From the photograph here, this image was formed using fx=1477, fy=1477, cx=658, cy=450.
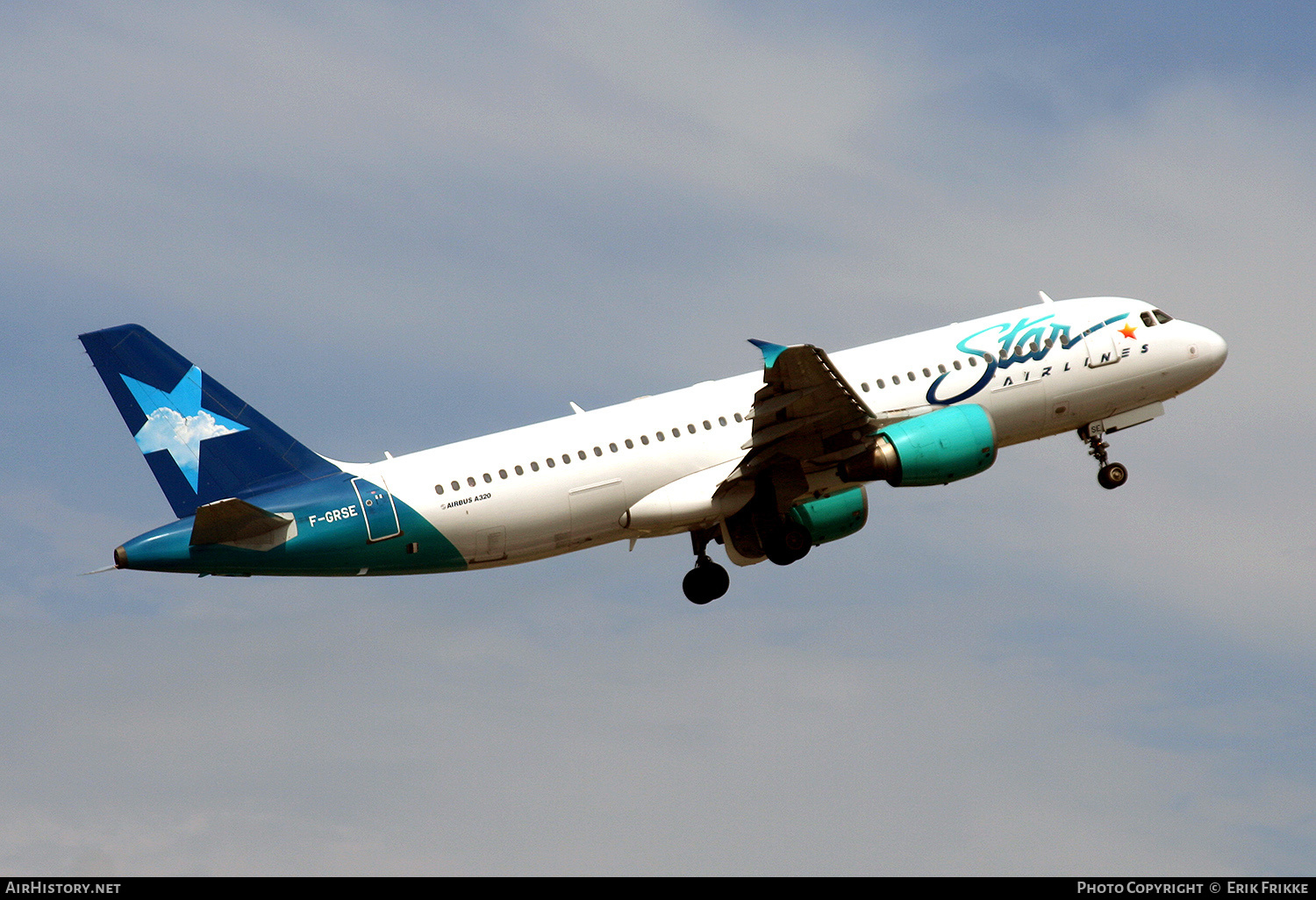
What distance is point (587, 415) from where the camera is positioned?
130ft

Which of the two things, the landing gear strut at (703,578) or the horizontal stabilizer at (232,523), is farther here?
the landing gear strut at (703,578)

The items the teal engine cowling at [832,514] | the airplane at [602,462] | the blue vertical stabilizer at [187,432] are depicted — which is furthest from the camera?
the teal engine cowling at [832,514]

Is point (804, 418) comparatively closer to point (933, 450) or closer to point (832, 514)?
point (933, 450)

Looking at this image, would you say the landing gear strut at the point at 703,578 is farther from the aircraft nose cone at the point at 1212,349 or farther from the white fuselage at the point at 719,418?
the aircraft nose cone at the point at 1212,349

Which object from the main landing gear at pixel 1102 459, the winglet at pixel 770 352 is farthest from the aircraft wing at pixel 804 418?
the main landing gear at pixel 1102 459

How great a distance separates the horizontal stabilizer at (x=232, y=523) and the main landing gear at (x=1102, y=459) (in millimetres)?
23369

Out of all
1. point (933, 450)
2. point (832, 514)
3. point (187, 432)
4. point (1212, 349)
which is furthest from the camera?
point (1212, 349)

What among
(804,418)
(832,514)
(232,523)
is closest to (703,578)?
(832,514)

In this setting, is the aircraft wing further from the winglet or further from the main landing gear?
the main landing gear

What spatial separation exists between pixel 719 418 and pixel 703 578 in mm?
6463

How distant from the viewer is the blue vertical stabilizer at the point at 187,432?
3734 cm

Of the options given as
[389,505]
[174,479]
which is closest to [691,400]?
[389,505]

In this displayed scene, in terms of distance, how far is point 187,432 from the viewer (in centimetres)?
3759

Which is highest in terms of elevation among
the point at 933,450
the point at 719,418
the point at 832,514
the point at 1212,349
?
the point at 1212,349
